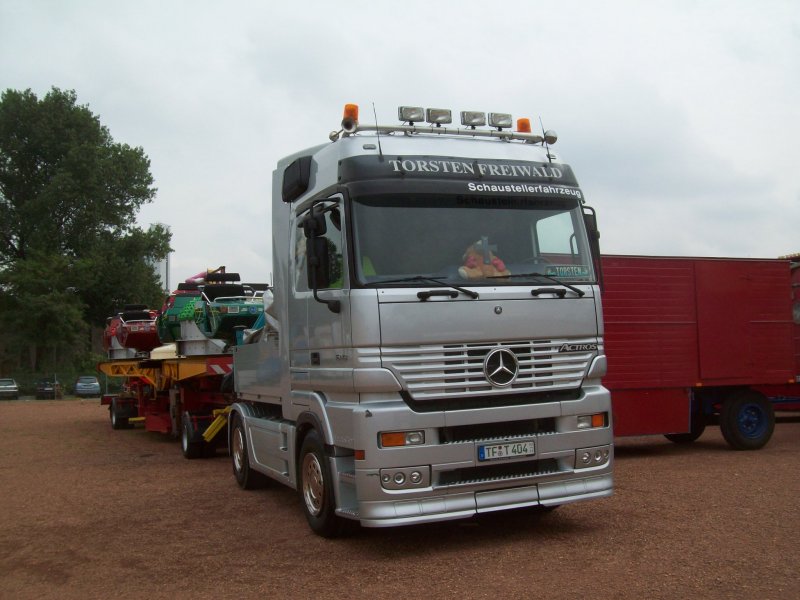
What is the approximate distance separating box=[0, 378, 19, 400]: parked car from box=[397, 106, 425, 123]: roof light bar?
42201 millimetres

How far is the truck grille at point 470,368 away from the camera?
6238 mm

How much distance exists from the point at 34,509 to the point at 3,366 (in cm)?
4953

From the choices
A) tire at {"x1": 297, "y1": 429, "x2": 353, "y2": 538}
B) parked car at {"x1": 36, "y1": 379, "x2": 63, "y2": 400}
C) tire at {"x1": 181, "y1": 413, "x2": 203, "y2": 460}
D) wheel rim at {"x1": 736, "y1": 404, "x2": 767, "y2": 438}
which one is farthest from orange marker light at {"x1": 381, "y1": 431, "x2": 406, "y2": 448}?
parked car at {"x1": 36, "y1": 379, "x2": 63, "y2": 400}

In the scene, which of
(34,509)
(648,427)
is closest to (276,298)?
(34,509)

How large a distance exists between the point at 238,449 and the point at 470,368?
463 centimetres

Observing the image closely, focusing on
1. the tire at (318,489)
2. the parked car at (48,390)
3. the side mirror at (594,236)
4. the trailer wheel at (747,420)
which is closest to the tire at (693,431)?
the trailer wheel at (747,420)

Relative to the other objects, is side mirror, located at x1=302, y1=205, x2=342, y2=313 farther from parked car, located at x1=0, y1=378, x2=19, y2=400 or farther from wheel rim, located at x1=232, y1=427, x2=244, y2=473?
parked car, located at x1=0, y1=378, x2=19, y2=400

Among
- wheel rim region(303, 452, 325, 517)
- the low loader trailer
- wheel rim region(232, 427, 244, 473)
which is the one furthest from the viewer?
the low loader trailer

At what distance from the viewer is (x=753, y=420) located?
40.6 feet

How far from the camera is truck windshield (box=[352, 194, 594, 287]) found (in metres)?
6.38

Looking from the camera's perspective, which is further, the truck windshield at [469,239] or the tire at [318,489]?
the tire at [318,489]

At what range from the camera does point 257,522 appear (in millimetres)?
7973

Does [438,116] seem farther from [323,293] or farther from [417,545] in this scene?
[417,545]

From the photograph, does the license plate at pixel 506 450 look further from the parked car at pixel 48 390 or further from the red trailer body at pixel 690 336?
the parked car at pixel 48 390
